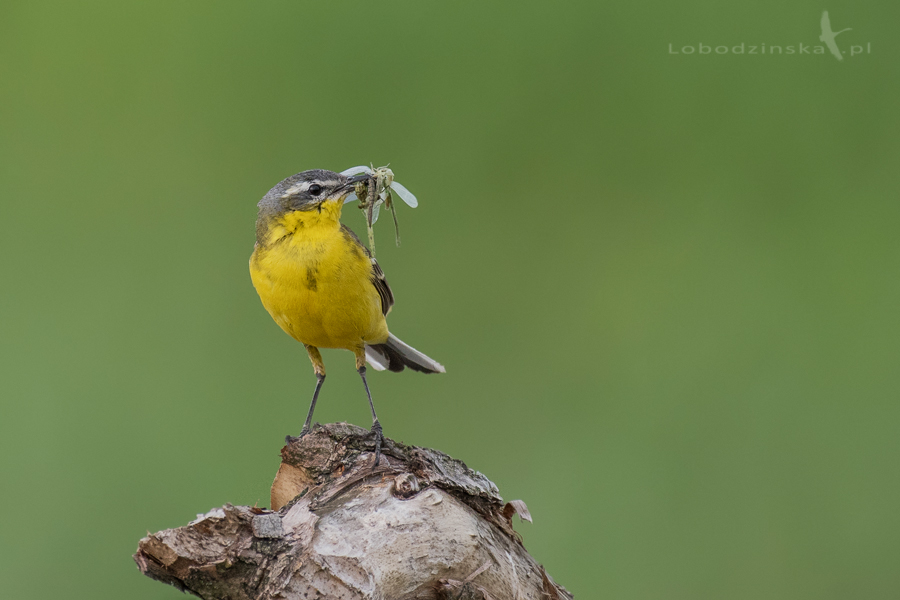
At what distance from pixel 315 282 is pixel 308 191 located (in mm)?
370

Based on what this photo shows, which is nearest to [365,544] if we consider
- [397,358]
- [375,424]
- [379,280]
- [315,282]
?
[375,424]

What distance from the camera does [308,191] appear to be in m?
3.21

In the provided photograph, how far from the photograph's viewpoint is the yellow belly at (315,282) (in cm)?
309

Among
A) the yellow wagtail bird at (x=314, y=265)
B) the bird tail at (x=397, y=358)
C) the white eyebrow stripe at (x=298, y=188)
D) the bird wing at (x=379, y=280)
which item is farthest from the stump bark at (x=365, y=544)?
the bird tail at (x=397, y=358)

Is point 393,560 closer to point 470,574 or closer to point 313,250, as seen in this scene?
point 470,574

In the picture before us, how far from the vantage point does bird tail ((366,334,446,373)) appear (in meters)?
3.92

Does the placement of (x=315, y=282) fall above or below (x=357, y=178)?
below

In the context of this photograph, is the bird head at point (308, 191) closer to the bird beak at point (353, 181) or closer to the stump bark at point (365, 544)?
the bird beak at point (353, 181)

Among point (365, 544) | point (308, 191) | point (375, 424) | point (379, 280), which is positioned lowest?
point (365, 544)

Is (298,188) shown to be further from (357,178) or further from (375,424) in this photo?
(375,424)

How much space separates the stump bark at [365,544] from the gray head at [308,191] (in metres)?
1.11

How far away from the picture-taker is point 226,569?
7.02ft

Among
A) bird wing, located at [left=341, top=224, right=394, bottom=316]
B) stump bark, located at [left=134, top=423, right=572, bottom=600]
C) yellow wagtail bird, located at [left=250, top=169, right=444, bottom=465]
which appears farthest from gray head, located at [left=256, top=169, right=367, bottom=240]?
stump bark, located at [left=134, top=423, right=572, bottom=600]

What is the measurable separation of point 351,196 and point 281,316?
1.82 feet
